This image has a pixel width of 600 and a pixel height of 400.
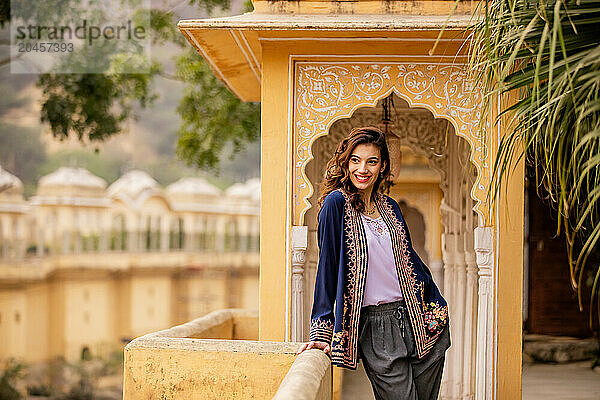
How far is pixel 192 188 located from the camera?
20.2 m

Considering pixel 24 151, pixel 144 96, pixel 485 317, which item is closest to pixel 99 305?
pixel 24 151

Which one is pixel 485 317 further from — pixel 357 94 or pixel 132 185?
pixel 132 185

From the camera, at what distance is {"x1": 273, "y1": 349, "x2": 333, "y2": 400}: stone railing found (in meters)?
2.66

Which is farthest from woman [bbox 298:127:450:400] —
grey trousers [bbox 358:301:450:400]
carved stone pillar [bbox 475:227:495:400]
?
carved stone pillar [bbox 475:227:495:400]

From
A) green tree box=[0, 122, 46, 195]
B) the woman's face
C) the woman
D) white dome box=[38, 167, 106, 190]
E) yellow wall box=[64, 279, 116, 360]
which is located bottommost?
yellow wall box=[64, 279, 116, 360]

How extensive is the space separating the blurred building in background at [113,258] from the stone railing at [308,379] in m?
15.5

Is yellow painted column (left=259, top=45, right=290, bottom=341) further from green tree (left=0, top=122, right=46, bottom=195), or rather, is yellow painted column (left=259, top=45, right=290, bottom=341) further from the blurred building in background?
green tree (left=0, top=122, right=46, bottom=195)

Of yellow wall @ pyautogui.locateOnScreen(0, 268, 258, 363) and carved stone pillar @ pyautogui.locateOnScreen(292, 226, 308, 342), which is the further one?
yellow wall @ pyautogui.locateOnScreen(0, 268, 258, 363)

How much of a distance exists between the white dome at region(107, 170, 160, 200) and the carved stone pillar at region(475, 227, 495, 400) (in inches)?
632

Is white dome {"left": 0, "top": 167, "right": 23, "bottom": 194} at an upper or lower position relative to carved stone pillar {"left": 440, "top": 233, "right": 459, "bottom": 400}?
upper

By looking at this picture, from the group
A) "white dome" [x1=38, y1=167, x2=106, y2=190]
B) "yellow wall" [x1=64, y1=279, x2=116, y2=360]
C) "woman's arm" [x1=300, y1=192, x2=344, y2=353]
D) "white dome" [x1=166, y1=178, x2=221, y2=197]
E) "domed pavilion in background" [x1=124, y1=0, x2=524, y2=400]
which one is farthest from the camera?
"white dome" [x1=166, y1=178, x2=221, y2=197]

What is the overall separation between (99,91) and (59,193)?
6162mm

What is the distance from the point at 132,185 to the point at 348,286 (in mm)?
17361

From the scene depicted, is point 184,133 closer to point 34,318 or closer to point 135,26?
point 135,26
